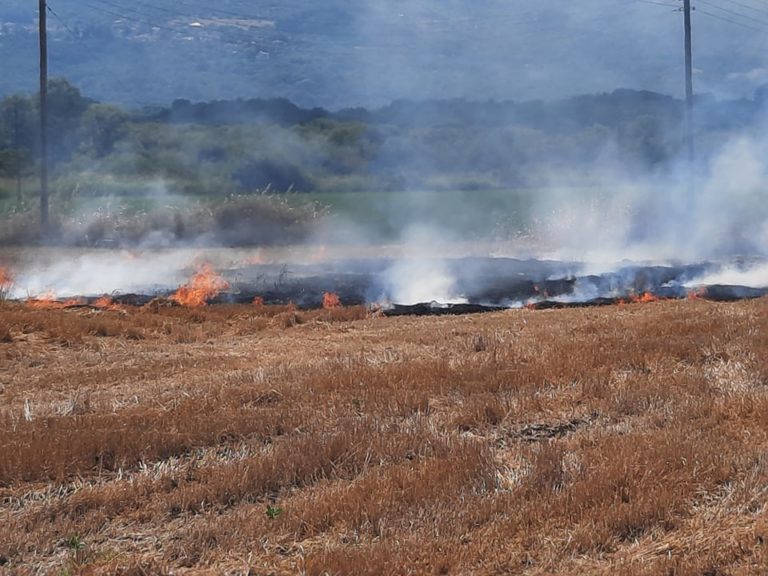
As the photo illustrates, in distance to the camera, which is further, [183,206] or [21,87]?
[21,87]

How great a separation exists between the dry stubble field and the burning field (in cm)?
2

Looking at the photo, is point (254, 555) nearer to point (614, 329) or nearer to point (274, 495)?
point (274, 495)

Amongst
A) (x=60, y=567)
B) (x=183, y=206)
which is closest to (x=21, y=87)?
(x=183, y=206)

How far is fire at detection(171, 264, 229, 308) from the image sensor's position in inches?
719

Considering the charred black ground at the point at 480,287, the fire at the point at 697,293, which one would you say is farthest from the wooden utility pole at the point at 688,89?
the fire at the point at 697,293

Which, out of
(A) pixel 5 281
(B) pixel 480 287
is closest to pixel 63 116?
(A) pixel 5 281

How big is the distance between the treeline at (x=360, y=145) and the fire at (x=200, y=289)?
20.5 meters

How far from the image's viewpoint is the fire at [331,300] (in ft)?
60.4

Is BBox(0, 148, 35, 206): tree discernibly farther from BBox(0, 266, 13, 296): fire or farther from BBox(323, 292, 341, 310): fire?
BBox(323, 292, 341, 310): fire

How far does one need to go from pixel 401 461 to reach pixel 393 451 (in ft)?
0.49

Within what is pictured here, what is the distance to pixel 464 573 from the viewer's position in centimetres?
462

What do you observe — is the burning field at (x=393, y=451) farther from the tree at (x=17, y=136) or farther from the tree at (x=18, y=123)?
the tree at (x=18, y=123)

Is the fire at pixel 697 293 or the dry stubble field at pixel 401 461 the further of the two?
the fire at pixel 697 293

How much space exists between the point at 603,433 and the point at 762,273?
1858 centimetres
